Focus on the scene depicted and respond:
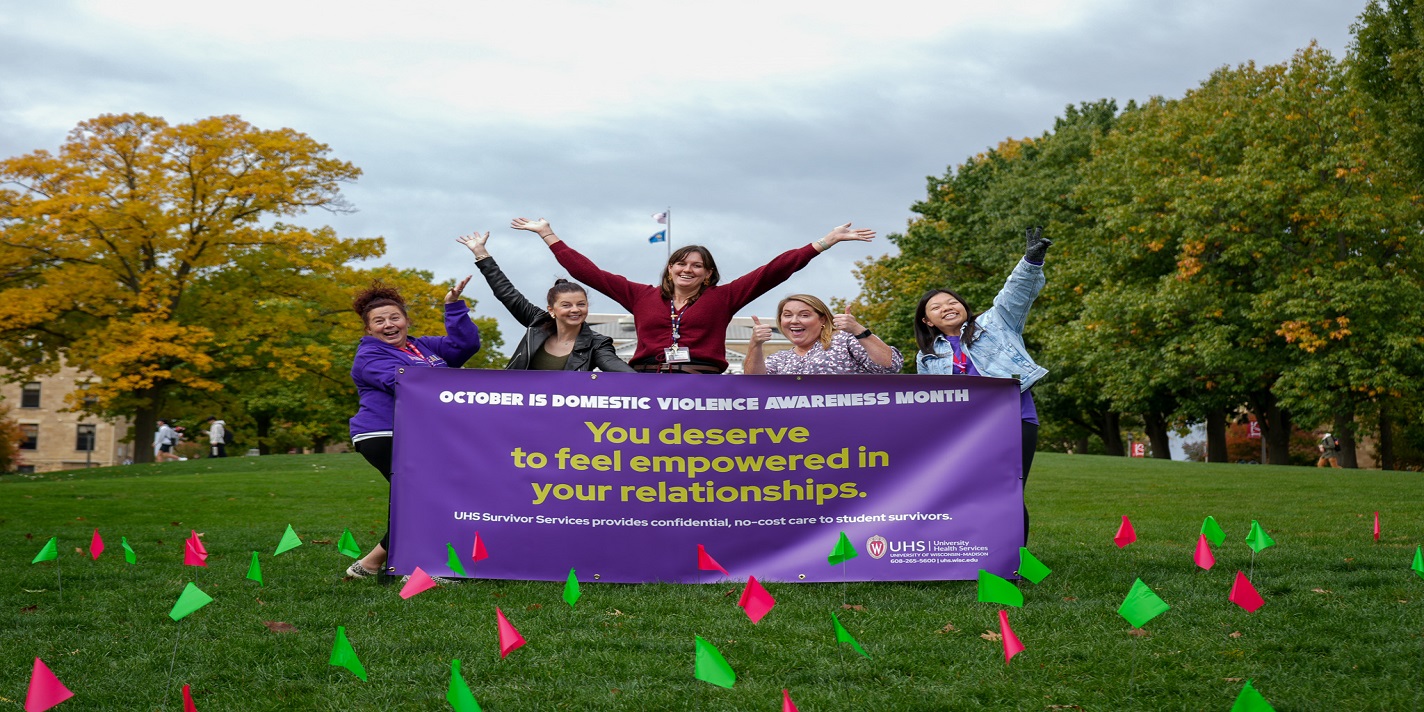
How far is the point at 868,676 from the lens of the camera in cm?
432

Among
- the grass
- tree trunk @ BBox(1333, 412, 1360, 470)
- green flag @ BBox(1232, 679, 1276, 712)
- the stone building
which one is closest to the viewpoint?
green flag @ BBox(1232, 679, 1276, 712)

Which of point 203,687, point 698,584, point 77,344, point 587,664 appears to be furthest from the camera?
point 77,344

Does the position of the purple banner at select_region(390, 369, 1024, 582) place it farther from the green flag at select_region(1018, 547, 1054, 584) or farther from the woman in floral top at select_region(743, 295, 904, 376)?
the green flag at select_region(1018, 547, 1054, 584)

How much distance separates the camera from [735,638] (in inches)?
193

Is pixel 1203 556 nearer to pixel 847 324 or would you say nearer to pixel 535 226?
pixel 847 324

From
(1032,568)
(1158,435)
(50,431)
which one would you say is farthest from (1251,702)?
(50,431)

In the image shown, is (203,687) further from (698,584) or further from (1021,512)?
(1021,512)

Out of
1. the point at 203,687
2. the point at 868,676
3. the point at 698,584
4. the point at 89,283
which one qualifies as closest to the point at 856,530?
the point at 698,584

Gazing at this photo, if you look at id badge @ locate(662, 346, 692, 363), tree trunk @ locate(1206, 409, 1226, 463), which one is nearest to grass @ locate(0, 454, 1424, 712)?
id badge @ locate(662, 346, 692, 363)

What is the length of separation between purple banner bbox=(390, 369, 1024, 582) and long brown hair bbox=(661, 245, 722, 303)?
2.41 feet

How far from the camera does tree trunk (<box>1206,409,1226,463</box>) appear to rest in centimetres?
3672

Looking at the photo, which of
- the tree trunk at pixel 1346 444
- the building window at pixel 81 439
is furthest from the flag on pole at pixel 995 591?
the building window at pixel 81 439

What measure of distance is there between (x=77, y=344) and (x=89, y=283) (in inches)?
53.5

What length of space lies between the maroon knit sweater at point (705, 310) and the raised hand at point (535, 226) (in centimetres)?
58
